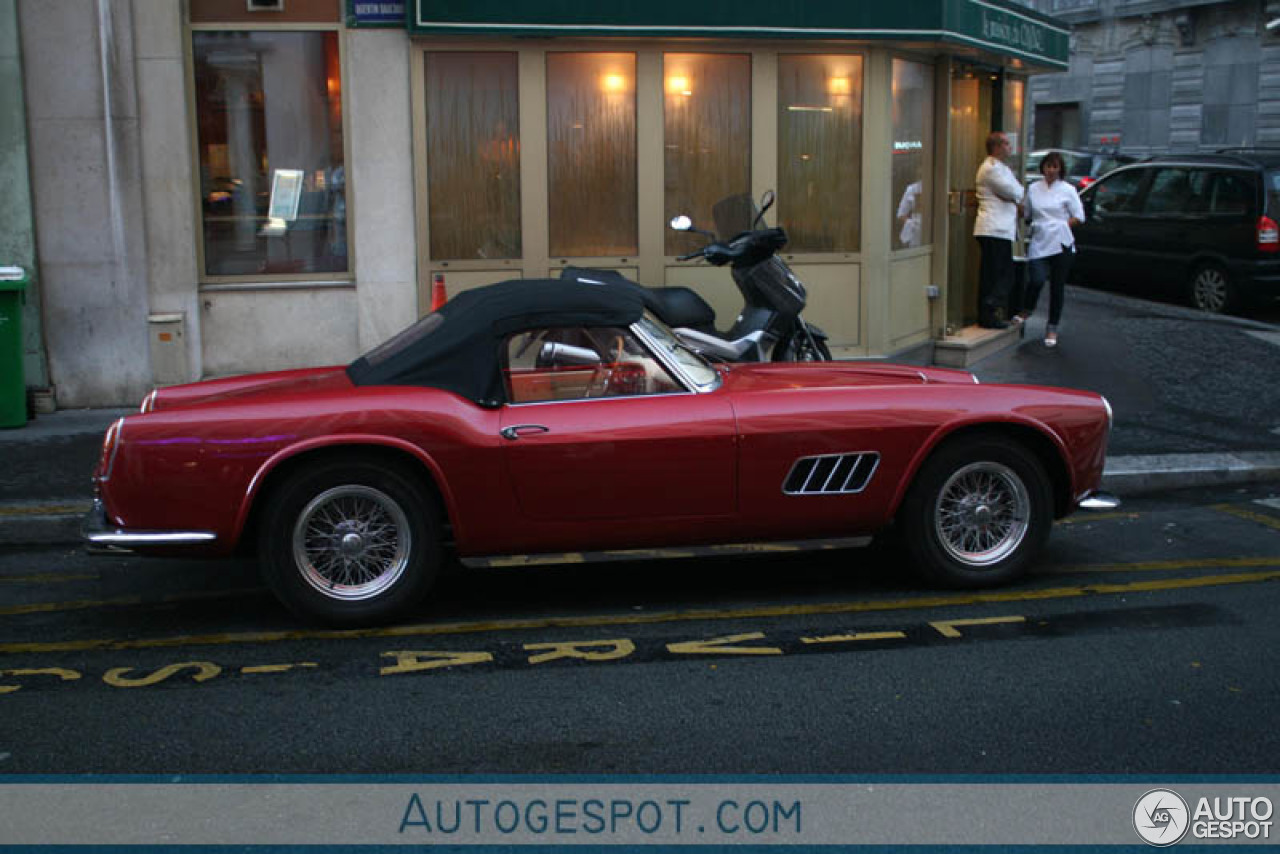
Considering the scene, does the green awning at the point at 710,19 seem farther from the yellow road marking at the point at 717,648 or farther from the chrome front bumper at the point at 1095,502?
the yellow road marking at the point at 717,648

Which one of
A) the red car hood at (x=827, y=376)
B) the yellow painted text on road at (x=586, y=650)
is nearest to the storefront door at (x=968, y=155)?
the red car hood at (x=827, y=376)

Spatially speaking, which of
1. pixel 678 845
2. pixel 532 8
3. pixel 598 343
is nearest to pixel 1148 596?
pixel 598 343

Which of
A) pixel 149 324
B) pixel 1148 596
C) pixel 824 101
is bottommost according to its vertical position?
pixel 1148 596

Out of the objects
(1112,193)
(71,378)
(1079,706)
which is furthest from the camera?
(1112,193)

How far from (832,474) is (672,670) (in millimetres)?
1287

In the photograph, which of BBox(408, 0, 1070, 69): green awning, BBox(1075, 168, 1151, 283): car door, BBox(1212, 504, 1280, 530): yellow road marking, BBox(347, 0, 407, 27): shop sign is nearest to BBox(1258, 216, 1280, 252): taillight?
BBox(1075, 168, 1151, 283): car door

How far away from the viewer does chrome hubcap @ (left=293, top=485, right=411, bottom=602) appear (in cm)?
591

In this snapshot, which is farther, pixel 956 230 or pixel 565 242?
pixel 956 230

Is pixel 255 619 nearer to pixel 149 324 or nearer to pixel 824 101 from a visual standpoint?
pixel 149 324

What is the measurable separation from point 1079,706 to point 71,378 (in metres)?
8.24

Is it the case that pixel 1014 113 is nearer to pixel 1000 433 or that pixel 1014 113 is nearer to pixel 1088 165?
pixel 1088 165

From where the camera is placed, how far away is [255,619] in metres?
6.23

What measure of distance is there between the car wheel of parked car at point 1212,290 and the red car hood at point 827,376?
10.3m

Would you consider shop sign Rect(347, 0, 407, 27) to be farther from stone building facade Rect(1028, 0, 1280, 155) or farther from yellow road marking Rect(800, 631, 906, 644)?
stone building facade Rect(1028, 0, 1280, 155)
